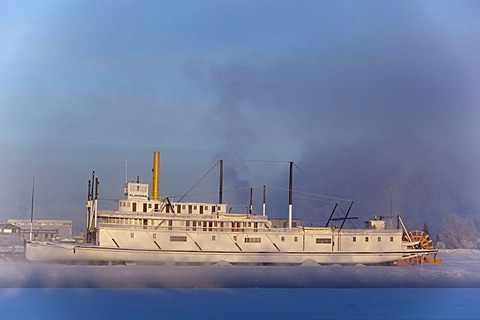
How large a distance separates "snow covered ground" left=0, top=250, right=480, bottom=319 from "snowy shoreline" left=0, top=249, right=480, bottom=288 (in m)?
0.07

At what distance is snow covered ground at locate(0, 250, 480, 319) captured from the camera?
40.7 metres

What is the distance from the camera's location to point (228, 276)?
57.2 metres

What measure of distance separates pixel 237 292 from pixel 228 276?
8061 mm

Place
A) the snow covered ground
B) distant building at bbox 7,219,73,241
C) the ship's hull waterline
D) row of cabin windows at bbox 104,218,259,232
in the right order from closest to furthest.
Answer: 1. the snow covered ground
2. the ship's hull waterline
3. row of cabin windows at bbox 104,218,259,232
4. distant building at bbox 7,219,73,241

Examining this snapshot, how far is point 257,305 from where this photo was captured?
4341 centimetres

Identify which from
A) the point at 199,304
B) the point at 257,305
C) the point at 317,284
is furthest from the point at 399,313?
the point at 317,284

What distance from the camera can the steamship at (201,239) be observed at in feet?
214

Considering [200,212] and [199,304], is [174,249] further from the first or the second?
[199,304]

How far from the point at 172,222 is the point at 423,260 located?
80.4 ft

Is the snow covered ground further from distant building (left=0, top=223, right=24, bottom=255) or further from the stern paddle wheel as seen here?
distant building (left=0, top=223, right=24, bottom=255)

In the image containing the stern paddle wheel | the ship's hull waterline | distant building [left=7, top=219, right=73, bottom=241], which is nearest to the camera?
the ship's hull waterline

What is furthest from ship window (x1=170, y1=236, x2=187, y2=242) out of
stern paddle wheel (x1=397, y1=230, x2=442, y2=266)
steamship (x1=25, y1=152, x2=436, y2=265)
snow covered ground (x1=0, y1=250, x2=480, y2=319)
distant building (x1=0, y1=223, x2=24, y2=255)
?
stern paddle wheel (x1=397, y1=230, x2=442, y2=266)

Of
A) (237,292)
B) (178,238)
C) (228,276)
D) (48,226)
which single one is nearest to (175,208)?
(178,238)

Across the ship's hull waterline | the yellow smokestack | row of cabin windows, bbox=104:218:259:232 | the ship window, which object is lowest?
the ship's hull waterline
